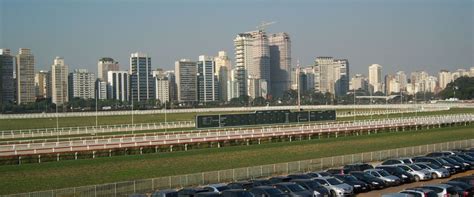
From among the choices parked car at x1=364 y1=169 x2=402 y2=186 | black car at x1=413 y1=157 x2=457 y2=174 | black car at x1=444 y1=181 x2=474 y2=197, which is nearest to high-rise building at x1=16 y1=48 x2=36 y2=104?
black car at x1=413 y1=157 x2=457 y2=174

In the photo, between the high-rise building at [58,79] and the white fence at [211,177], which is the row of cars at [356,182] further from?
the high-rise building at [58,79]

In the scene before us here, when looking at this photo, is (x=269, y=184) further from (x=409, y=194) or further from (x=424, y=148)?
(x=424, y=148)

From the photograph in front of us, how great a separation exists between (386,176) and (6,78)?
153346 mm

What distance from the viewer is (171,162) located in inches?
1772

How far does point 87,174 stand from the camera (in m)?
39.2

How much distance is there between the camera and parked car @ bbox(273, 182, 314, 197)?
2464 cm

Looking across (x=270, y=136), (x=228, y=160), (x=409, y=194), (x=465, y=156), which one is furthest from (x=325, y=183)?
(x=270, y=136)

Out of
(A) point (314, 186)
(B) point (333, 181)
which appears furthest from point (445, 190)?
(B) point (333, 181)

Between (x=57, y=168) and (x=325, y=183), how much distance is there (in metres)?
21.3

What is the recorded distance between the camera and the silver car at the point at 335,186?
2698cm

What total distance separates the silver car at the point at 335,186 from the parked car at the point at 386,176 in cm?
356

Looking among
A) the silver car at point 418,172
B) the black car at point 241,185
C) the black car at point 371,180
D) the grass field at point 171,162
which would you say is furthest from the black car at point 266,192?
the grass field at point 171,162

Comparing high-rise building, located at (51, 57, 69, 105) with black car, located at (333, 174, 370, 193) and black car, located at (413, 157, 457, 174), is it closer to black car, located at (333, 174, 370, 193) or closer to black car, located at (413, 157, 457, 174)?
black car, located at (413, 157, 457, 174)

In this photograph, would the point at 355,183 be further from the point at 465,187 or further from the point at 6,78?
the point at 6,78
